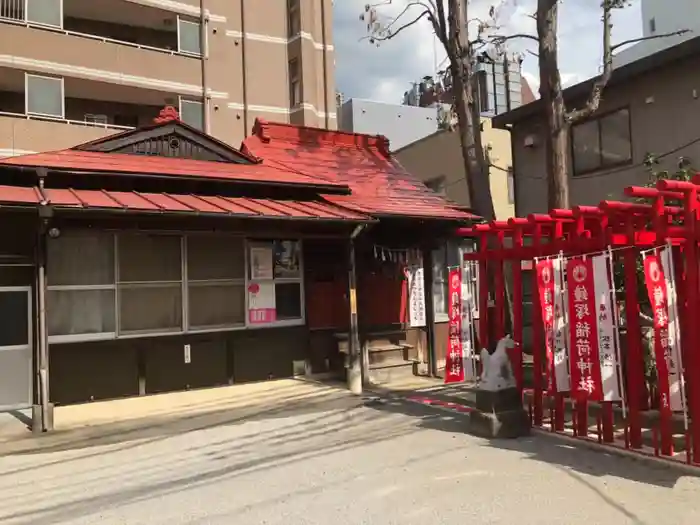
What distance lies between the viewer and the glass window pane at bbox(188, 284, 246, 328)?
10727 millimetres

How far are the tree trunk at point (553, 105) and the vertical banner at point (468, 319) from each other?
2.28 meters

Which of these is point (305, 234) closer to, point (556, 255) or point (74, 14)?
point (556, 255)

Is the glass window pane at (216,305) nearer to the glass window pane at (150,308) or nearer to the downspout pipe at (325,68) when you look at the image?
the glass window pane at (150,308)

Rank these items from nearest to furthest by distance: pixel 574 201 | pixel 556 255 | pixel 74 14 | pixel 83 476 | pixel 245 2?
1. pixel 83 476
2. pixel 556 255
3. pixel 574 201
4. pixel 74 14
5. pixel 245 2

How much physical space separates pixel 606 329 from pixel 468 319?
2.56m

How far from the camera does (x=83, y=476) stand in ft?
21.1

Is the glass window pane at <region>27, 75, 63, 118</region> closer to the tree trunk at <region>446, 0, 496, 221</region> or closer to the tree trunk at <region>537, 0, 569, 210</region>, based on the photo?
the tree trunk at <region>446, 0, 496, 221</region>

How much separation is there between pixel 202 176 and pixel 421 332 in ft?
18.4

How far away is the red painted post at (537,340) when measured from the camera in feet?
24.7

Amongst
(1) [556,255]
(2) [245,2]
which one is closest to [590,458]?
(1) [556,255]

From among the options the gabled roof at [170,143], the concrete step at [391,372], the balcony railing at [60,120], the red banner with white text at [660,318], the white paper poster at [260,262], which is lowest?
the concrete step at [391,372]

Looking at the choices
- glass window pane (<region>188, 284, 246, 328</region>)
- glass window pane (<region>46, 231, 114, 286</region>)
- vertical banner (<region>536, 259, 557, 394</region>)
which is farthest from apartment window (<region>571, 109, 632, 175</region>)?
glass window pane (<region>46, 231, 114, 286</region>)

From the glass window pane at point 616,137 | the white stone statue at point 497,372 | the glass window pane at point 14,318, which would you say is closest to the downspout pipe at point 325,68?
the glass window pane at point 616,137

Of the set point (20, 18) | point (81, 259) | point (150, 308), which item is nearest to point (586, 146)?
point (150, 308)
